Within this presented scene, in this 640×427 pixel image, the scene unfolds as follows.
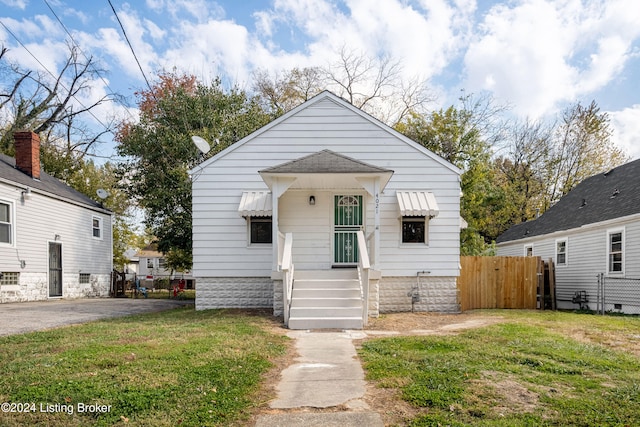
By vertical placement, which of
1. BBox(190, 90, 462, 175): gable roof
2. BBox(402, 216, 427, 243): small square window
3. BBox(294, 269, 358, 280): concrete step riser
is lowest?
BBox(294, 269, 358, 280): concrete step riser

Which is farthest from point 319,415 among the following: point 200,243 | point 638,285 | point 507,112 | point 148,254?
point 148,254

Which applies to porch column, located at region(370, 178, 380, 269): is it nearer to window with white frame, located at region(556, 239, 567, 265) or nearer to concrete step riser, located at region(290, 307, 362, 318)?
concrete step riser, located at region(290, 307, 362, 318)

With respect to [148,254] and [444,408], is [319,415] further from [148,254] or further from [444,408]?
[148,254]

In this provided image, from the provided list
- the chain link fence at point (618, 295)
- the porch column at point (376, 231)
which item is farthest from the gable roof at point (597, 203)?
the porch column at point (376, 231)

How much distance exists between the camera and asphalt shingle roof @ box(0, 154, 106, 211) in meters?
14.2

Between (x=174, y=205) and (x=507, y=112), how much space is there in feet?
63.3

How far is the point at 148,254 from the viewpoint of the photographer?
3984cm

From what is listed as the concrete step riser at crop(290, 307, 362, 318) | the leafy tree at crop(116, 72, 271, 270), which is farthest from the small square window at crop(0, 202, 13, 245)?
the concrete step riser at crop(290, 307, 362, 318)

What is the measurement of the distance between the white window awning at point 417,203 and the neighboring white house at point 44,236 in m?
12.6

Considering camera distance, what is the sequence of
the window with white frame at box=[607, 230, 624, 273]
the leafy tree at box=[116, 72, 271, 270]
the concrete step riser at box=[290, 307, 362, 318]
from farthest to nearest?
the leafy tree at box=[116, 72, 271, 270]
the window with white frame at box=[607, 230, 624, 273]
the concrete step riser at box=[290, 307, 362, 318]

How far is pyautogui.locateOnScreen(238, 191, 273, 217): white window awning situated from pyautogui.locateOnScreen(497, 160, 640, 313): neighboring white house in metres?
10.4

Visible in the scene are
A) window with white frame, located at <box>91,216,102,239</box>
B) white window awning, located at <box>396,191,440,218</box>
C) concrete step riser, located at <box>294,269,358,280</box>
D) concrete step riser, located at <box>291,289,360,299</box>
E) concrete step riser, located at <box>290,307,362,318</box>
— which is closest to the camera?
concrete step riser, located at <box>290,307,362,318</box>

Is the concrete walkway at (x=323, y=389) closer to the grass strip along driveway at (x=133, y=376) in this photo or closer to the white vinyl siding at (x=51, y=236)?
the grass strip along driveway at (x=133, y=376)

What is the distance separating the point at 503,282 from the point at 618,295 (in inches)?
133
